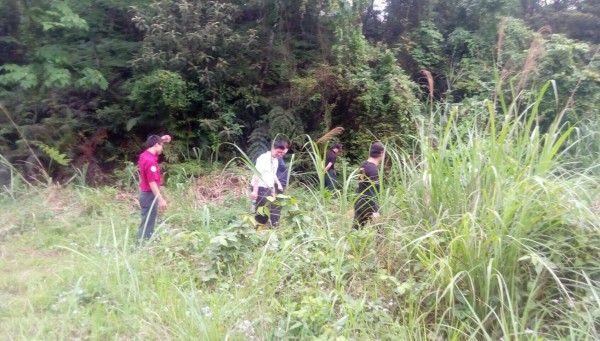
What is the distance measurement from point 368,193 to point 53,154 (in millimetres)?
6882

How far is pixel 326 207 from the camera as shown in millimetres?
5438

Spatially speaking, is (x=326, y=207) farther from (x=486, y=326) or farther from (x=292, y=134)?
(x=292, y=134)

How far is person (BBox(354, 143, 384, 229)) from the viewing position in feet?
17.6

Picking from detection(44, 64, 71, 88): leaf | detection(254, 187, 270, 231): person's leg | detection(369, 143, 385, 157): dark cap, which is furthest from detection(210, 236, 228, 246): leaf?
detection(44, 64, 71, 88): leaf

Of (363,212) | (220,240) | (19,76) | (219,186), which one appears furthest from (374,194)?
(19,76)

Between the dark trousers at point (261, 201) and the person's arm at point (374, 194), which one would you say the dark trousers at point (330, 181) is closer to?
the person's arm at point (374, 194)

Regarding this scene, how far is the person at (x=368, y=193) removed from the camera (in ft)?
17.6

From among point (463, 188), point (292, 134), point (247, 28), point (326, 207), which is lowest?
point (292, 134)

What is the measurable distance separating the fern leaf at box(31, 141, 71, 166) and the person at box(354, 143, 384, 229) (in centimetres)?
660

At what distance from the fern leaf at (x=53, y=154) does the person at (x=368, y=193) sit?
6601 millimetres

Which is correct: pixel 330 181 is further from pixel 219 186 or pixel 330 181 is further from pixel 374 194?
pixel 219 186

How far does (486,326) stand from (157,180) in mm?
4292

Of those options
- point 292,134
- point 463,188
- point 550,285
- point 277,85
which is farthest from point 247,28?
point 550,285

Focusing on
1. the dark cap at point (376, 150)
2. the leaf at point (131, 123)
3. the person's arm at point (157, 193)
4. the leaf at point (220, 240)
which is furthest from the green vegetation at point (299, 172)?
the person's arm at point (157, 193)
